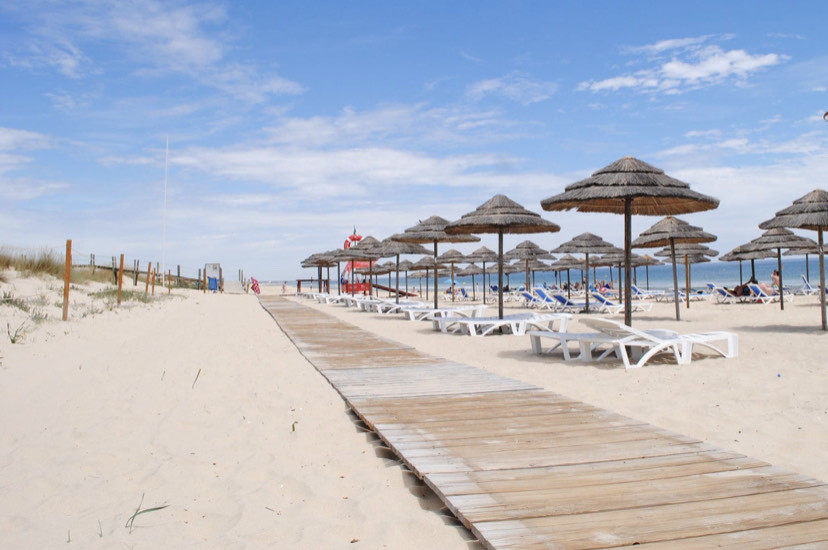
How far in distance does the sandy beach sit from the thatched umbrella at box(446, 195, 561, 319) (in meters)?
2.36

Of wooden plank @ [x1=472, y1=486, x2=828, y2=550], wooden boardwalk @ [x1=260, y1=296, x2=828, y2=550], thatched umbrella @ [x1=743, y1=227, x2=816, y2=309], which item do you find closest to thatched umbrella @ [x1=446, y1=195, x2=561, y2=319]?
wooden boardwalk @ [x1=260, y1=296, x2=828, y2=550]

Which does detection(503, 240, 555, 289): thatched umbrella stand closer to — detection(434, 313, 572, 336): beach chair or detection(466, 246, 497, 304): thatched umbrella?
detection(466, 246, 497, 304): thatched umbrella

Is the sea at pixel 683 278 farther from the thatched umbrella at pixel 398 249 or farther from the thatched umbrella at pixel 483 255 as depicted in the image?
the thatched umbrella at pixel 398 249

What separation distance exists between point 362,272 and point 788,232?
1699 centimetres

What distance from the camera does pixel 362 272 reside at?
27641 mm

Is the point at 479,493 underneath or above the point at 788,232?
underneath

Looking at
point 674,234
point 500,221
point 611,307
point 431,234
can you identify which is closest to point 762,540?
point 500,221

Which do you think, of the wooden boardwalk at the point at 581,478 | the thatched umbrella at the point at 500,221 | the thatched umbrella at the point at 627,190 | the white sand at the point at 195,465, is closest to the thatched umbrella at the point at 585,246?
the thatched umbrella at the point at 500,221

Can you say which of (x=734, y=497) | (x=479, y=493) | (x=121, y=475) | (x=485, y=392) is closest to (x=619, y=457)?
(x=734, y=497)

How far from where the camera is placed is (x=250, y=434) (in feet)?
12.5

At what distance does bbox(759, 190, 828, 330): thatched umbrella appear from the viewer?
913cm

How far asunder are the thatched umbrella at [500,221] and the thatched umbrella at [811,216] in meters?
3.52

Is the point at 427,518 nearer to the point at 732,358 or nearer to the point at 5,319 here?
the point at 732,358

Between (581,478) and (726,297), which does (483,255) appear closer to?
(726,297)
